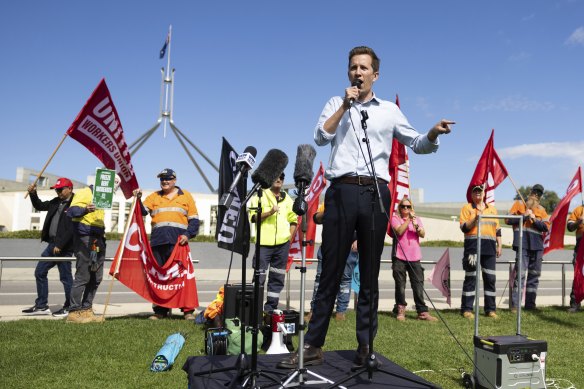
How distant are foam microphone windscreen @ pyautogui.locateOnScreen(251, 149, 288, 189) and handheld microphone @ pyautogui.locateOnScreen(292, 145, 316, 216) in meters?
0.12

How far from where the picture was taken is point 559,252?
91.2ft

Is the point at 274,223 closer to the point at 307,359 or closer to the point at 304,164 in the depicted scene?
the point at 307,359

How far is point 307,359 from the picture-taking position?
4.06m

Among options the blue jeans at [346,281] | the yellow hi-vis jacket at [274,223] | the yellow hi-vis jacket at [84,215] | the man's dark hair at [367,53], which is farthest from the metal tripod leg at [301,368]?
the yellow hi-vis jacket at [84,215]

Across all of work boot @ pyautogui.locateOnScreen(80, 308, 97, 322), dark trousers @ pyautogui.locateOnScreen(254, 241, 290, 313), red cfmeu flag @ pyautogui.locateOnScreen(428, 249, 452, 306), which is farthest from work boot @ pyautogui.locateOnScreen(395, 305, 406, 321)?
work boot @ pyautogui.locateOnScreen(80, 308, 97, 322)

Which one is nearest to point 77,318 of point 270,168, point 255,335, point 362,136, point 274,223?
point 274,223

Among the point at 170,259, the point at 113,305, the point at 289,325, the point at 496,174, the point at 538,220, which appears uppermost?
the point at 496,174

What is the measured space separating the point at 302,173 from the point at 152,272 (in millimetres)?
4631

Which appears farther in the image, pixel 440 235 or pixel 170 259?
pixel 440 235

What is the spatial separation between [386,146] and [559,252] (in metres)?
27.7

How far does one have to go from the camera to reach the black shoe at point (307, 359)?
13.2ft

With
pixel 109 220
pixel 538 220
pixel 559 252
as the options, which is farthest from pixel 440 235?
pixel 538 220

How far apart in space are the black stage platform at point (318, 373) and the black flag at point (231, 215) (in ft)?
3.08

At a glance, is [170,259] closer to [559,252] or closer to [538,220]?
[538,220]
